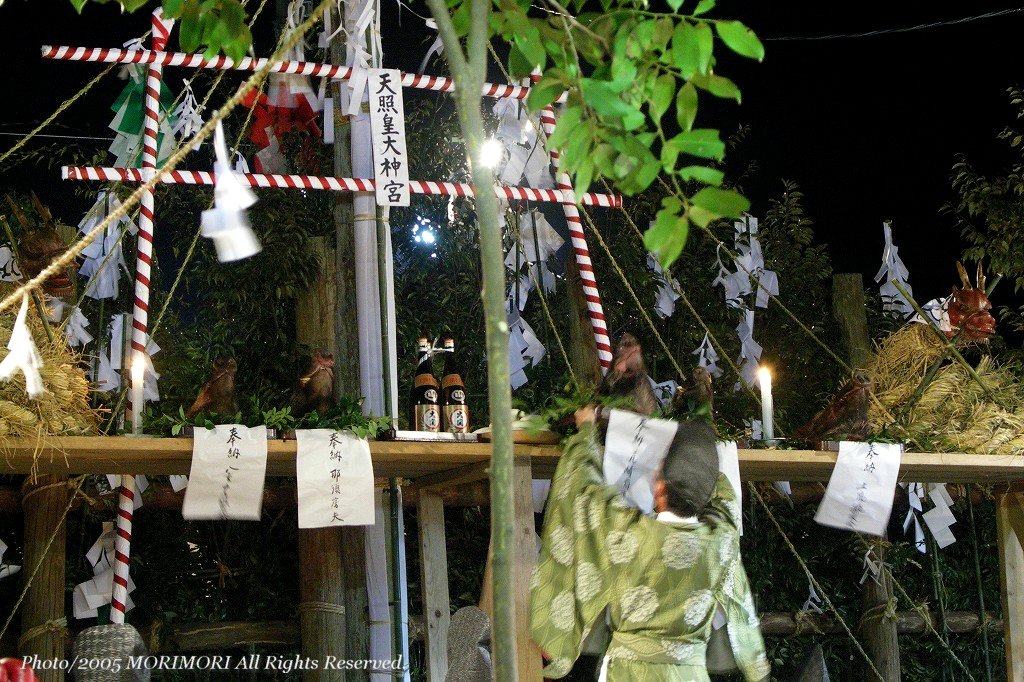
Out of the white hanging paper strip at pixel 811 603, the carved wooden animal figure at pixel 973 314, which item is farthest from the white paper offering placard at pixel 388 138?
the white hanging paper strip at pixel 811 603

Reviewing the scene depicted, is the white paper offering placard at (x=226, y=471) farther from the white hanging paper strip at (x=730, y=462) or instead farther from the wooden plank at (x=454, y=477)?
the white hanging paper strip at (x=730, y=462)

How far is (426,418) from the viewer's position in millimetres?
3691

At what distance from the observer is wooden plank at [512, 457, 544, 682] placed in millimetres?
3371

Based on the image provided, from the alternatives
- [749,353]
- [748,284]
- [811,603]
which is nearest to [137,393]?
[749,353]

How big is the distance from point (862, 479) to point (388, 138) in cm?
209

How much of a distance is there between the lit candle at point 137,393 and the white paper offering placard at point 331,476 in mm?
460

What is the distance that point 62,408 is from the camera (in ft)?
10.6

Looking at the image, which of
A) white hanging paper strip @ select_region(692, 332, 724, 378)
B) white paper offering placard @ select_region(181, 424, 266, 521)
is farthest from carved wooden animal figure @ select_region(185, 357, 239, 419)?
white hanging paper strip @ select_region(692, 332, 724, 378)

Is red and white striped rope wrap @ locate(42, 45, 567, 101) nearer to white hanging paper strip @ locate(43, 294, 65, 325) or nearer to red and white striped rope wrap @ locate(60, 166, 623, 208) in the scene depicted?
red and white striped rope wrap @ locate(60, 166, 623, 208)

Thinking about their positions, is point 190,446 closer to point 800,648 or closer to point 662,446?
point 662,446

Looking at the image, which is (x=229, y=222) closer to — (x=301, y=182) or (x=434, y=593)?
(x=301, y=182)

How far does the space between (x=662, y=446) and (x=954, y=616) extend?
159 inches

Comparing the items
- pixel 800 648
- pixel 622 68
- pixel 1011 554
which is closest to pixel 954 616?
pixel 800 648

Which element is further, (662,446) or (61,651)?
(61,651)
